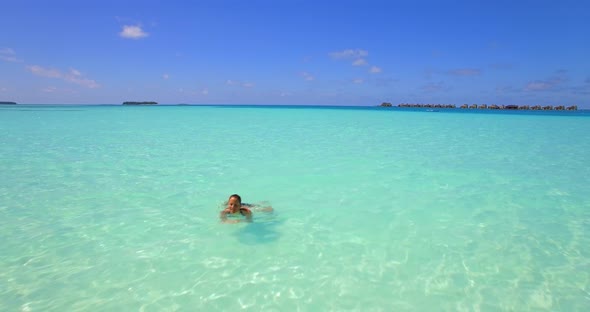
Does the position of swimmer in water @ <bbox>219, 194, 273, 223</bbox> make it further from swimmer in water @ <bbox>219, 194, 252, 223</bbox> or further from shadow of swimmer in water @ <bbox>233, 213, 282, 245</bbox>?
shadow of swimmer in water @ <bbox>233, 213, 282, 245</bbox>

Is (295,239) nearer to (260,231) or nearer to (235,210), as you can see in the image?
(260,231)

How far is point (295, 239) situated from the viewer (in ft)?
16.0

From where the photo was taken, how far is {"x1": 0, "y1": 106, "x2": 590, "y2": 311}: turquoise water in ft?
11.7

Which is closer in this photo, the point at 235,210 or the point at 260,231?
the point at 260,231

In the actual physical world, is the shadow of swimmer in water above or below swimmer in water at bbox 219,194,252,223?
below

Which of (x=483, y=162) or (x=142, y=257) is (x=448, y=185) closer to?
(x=483, y=162)

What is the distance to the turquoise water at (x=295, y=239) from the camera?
355 cm

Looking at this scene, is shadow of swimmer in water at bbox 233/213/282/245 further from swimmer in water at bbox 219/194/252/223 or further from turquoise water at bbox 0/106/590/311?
swimmer in water at bbox 219/194/252/223

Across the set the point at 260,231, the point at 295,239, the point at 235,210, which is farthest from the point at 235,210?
the point at 295,239

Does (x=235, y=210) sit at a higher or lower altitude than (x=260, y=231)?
higher

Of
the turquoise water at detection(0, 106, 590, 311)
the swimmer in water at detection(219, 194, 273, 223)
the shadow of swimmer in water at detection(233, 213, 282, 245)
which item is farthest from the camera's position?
the swimmer in water at detection(219, 194, 273, 223)

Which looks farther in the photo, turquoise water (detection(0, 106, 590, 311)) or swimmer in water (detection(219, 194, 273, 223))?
swimmer in water (detection(219, 194, 273, 223))

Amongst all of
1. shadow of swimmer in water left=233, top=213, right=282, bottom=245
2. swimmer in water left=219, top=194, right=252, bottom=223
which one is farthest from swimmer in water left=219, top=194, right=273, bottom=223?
shadow of swimmer in water left=233, top=213, right=282, bottom=245

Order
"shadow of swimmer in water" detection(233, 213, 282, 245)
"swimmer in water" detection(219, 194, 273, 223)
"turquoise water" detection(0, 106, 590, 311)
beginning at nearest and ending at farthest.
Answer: "turquoise water" detection(0, 106, 590, 311) → "shadow of swimmer in water" detection(233, 213, 282, 245) → "swimmer in water" detection(219, 194, 273, 223)
